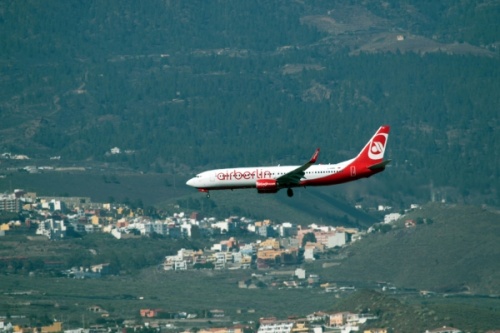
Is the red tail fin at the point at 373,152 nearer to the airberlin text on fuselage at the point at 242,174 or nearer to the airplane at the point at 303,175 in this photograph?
the airplane at the point at 303,175

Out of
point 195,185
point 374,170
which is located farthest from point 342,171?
point 195,185

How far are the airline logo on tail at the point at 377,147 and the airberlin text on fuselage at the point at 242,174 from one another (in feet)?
33.6

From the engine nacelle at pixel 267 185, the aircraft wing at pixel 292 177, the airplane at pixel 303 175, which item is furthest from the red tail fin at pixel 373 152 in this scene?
the engine nacelle at pixel 267 185

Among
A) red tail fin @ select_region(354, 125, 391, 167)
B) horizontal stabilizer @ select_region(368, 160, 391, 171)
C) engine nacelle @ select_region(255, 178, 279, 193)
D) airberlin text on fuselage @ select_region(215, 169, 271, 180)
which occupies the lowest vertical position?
engine nacelle @ select_region(255, 178, 279, 193)

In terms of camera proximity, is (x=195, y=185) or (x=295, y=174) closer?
(x=295, y=174)

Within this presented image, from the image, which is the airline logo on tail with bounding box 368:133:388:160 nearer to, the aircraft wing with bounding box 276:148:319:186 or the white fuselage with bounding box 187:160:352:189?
the white fuselage with bounding box 187:160:352:189

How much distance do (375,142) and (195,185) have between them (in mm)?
17885

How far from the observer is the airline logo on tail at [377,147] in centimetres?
16012

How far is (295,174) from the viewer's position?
506ft

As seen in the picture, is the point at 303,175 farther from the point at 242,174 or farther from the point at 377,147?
the point at 377,147

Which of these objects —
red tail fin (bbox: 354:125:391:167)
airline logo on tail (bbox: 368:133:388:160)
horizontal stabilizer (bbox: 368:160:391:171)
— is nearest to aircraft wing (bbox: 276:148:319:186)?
horizontal stabilizer (bbox: 368:160:391:171)

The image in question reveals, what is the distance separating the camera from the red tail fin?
6240 inches

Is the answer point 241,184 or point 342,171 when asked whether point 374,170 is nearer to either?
point 342,171

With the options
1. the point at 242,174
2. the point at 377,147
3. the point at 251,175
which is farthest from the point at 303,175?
the point at 377,147
